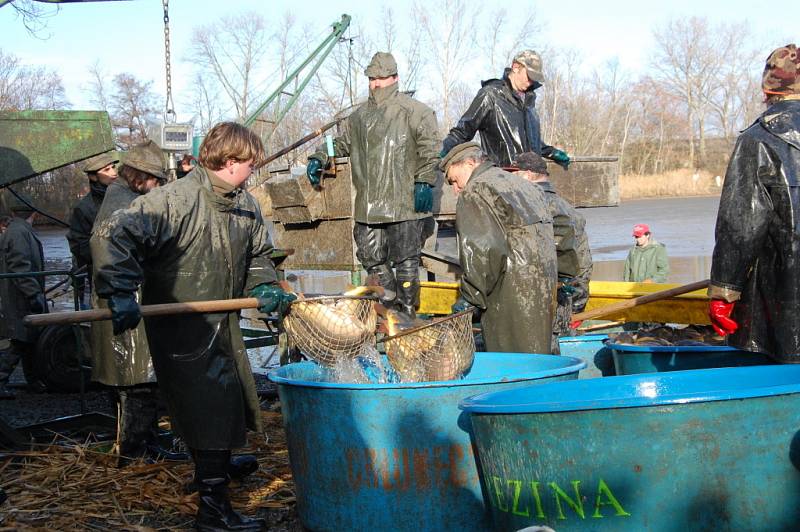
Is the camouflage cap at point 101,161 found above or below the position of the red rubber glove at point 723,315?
above

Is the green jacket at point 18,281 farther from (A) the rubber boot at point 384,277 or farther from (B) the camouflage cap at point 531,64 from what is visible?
(B) the camouflage cap at point 531,64

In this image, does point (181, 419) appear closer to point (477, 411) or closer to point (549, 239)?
point (477, 411)

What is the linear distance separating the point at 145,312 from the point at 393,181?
3.64m

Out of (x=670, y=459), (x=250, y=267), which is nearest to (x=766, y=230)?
(x=670, y=459)

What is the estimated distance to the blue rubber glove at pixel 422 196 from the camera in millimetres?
7504

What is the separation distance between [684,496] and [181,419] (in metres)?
2.30

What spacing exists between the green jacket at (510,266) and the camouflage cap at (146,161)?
200 centimetres

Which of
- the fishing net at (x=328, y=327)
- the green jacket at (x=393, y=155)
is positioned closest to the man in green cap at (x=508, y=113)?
the green jacket at (x=393, y=155)

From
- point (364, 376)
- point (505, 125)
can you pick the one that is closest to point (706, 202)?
point (505, 125)

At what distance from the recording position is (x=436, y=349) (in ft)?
14.9

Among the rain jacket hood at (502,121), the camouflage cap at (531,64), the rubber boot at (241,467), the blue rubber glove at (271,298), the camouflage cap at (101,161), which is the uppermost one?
the camouflage cap at (531,64)

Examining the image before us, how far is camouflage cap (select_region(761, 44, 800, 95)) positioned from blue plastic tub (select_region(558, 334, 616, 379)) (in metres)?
2.09

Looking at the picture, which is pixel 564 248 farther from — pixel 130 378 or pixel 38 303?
pixel 38 303

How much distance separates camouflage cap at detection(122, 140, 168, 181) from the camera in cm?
603
